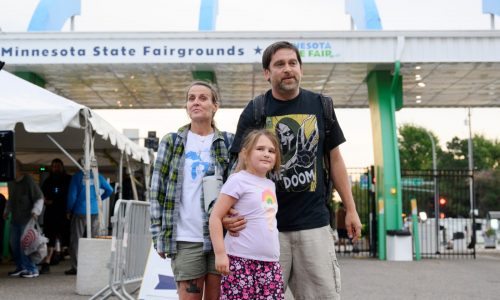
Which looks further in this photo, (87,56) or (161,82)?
(161,82)

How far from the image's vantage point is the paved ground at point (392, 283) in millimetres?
9211

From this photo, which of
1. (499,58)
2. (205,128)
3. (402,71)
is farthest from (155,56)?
(205,128)

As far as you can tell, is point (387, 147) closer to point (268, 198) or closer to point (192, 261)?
point (192, 261)

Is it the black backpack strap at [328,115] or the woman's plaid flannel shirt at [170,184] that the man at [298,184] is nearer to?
the black backpack strap at [328,115]

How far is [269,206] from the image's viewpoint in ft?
11.7

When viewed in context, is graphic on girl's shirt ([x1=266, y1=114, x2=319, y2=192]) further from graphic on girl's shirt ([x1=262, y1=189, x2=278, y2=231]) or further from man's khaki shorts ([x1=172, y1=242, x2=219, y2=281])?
man's khaki shorts ([x1=172, y1=242, x2=219, y2=281])

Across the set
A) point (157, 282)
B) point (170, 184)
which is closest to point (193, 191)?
point (170, 184)

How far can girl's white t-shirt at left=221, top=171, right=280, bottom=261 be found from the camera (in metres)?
3.51

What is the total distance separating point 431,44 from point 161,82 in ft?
22.2

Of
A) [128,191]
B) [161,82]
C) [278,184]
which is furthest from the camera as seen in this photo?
[161,82]

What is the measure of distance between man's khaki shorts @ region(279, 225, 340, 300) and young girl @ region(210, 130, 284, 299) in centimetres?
18

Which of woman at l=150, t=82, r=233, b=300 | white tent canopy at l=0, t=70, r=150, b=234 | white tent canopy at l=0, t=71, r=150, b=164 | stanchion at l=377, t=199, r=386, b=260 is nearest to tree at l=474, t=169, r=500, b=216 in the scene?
stanchion at l=377, t=199, r=386, b=260

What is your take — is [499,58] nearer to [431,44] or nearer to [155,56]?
[431,44]

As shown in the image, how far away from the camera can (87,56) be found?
1599cm
